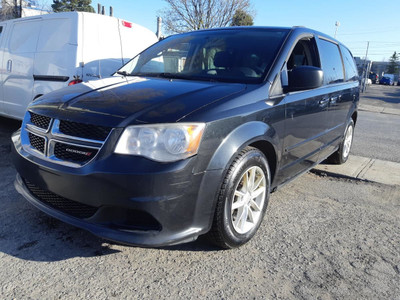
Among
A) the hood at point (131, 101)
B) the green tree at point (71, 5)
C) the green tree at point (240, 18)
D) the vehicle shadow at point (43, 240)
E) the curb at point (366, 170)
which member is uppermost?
the green tree at point (71, 5)

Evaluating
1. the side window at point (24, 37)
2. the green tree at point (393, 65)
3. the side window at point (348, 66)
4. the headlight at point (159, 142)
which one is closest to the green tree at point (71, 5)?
the side window at point (24, 37)

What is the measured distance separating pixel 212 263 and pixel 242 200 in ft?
1.73

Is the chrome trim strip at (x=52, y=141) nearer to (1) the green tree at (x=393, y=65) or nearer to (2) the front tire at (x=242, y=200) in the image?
(2) the front tire at (x=242, y=200)

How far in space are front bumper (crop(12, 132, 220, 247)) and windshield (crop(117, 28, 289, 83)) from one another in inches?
48.1

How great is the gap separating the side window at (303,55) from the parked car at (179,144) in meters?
0.05

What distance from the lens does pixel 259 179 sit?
8.95 ft

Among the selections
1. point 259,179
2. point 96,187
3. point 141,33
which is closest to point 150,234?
point 96,187

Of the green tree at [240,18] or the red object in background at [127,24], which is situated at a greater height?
the green tree at [240,18]

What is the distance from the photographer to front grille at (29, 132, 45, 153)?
2.43m

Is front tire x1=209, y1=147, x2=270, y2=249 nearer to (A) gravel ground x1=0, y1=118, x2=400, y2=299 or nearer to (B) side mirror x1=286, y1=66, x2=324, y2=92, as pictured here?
(A) gravel ground x1=0, y1=118, x2=400, y2=299

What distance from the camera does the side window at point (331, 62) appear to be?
391cm

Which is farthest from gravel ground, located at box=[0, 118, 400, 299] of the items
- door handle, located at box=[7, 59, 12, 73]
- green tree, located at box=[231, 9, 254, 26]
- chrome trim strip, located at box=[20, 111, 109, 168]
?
green tree, located at box=[231, 9, 254, 26]

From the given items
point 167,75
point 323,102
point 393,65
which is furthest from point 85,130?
point 393,65

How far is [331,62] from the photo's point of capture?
13.7ft
